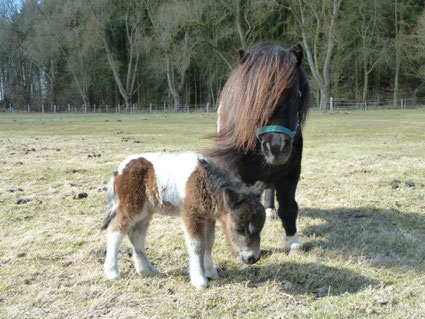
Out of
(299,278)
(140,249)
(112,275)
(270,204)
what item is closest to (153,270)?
(140,249)

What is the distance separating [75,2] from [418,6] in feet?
126

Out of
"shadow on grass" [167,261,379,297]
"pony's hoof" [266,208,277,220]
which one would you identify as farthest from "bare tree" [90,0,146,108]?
"shadow on grass" [167,261,379,297]

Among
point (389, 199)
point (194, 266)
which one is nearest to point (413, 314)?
point (194, 266)

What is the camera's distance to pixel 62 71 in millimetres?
54719

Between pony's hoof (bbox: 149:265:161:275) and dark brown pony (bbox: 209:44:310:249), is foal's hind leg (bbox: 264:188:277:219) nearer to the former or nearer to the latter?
dark brown pony (bbox: 209:44:310:249)

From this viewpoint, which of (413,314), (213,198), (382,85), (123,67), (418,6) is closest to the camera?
(413,314)

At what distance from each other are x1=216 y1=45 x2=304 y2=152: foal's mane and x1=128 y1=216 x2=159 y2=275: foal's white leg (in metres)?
1.19

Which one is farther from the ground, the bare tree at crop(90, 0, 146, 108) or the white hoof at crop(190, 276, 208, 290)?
the bare tree at crop(90, 0, 146, 108)

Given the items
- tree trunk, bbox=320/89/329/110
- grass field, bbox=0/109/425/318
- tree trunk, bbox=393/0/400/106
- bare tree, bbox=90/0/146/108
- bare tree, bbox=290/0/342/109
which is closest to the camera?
grass field, bbox=0/109/425/318

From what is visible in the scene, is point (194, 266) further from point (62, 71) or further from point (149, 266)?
point (62, 71)

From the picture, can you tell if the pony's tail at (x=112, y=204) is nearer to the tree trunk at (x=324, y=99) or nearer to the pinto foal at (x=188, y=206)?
the pinto foal at (x=188, y=206)

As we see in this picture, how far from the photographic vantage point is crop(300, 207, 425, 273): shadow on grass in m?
3.83

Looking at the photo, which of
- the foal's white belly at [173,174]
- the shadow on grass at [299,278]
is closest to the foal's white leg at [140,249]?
the shadow on grass at [299,278]

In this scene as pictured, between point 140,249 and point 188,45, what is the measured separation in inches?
1697
